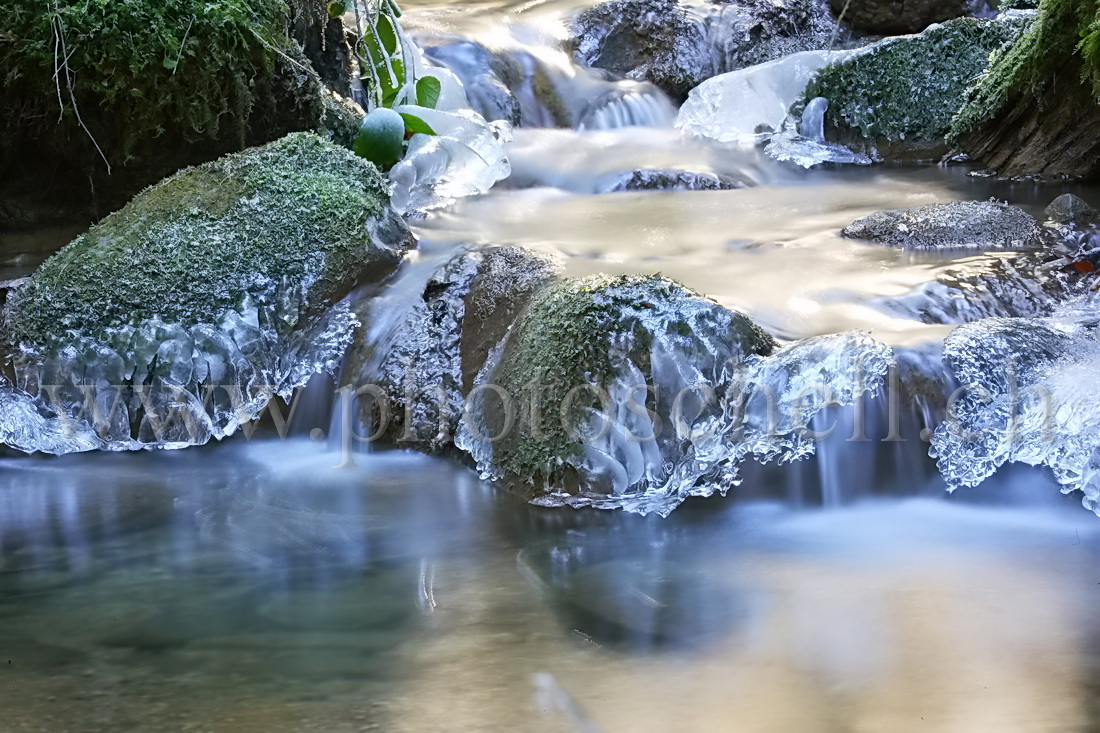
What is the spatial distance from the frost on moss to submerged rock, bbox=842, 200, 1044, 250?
59.3 inches

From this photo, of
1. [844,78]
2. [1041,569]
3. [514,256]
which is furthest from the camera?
[844,78]

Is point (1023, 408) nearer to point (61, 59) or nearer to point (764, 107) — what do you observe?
point (61, 59)

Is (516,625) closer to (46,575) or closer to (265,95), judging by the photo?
(46,575)

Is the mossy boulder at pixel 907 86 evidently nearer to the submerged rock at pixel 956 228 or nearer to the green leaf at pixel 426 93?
the submerged rock at pixel 956 228

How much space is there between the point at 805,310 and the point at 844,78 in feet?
12.7

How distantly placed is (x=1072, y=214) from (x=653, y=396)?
260cm

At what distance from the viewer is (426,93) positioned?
5.64 meters

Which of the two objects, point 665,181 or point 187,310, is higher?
point 665,181

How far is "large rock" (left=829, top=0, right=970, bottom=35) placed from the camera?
27.0 feet

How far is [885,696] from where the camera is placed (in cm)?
205

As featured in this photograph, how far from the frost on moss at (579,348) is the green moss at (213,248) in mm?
1056

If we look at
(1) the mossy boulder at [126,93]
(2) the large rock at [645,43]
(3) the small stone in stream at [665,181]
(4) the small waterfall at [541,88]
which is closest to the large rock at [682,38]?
(2) the large rock at [645,43]

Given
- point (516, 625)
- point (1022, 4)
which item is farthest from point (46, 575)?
point (1022, 4)

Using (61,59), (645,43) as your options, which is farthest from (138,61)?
(645,43)
